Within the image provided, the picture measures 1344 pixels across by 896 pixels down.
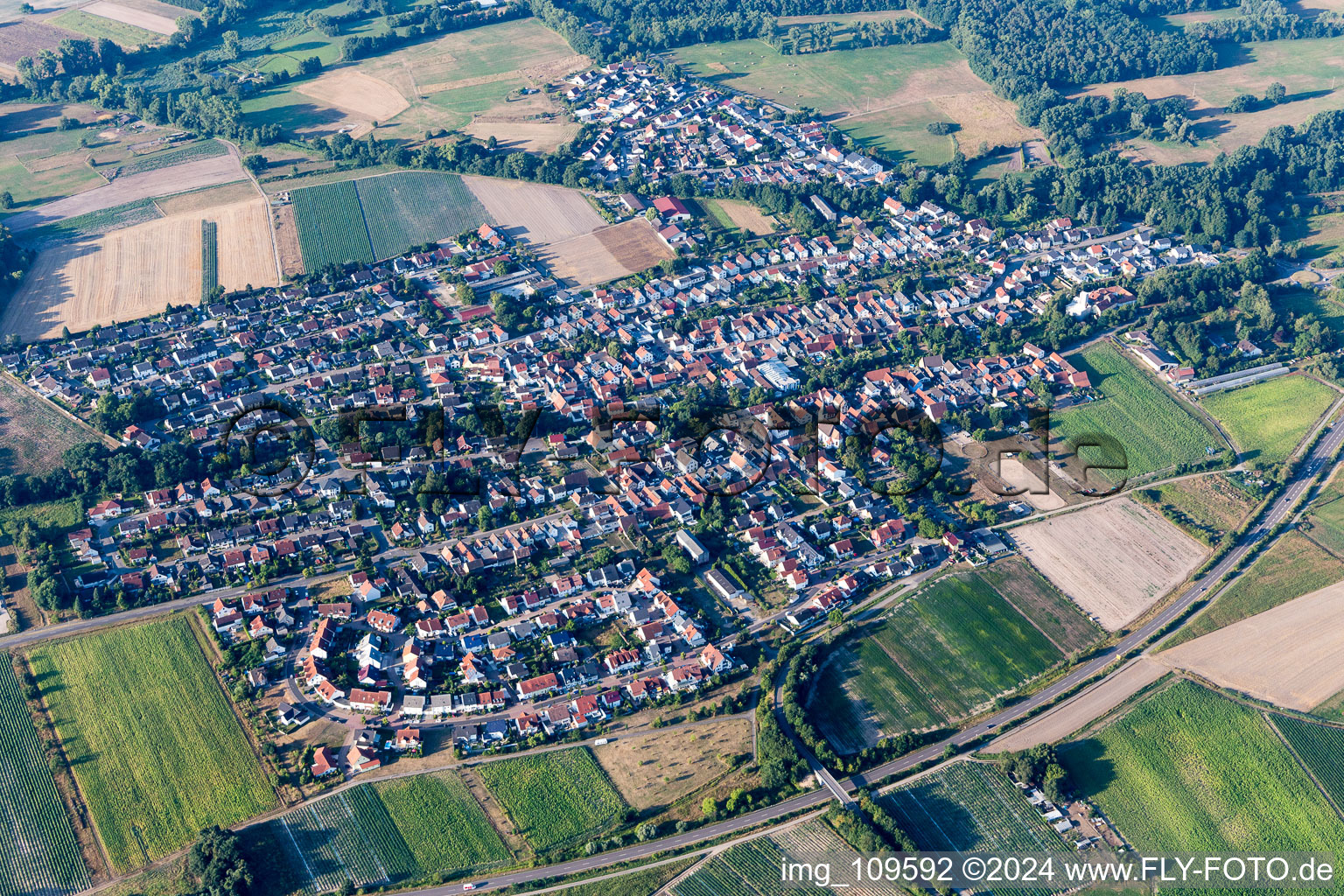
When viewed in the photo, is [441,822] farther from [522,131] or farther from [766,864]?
[522,131]

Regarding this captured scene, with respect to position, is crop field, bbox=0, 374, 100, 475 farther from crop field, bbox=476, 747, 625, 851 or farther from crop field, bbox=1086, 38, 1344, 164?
crop field, bbox=1086, 38, 1344, 164

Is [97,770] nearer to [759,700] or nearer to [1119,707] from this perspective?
[759,700]

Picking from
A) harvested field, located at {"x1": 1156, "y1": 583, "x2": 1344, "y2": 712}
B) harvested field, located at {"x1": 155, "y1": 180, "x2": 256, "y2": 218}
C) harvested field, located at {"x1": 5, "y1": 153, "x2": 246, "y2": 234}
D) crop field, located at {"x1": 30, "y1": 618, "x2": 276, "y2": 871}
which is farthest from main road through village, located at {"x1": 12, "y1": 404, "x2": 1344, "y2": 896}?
harvested field, located at {"x1": 5, "y1": 153, "x2": 246, "y2": 234}

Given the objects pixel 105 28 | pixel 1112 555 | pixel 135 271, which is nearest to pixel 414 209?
pixel 135 271

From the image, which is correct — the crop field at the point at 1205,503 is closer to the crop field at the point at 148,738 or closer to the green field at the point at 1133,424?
the green field at the point at 1133,424

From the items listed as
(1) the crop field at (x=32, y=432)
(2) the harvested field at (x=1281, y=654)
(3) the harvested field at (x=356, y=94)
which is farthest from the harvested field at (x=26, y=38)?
(2) the harvested field at (x=1281, y=654)
